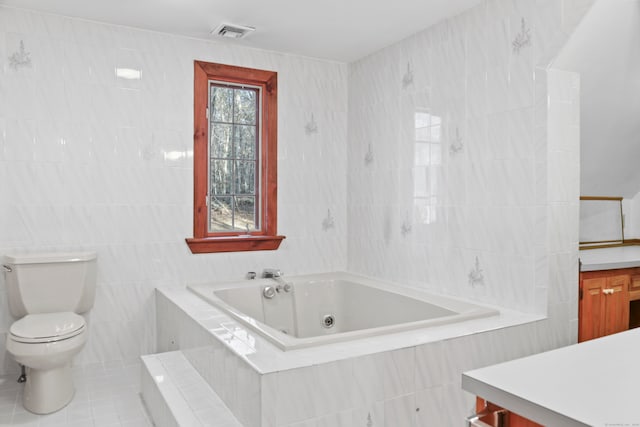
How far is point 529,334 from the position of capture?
235cm

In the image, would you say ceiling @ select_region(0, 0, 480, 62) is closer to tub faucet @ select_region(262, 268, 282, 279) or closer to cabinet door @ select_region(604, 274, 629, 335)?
tub faucet @ select_region(262, 268, 282, 279)

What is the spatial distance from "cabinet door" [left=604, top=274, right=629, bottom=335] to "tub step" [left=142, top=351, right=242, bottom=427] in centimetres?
208

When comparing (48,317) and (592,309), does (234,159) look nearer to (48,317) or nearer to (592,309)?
(48,317)

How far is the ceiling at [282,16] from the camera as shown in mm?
2775

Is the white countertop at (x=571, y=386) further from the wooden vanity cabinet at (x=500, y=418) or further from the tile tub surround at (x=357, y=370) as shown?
the tile tub surround at (x=357, y=370)

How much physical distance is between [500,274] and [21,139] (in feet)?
9.67

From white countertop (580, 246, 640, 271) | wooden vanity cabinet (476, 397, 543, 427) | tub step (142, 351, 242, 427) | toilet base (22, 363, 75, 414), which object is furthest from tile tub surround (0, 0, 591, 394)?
wooden vanity cabinet (476, 397, 543, 427)

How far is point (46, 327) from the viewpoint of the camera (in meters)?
2.54

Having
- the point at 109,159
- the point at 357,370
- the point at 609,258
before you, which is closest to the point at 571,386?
the point at 357,370

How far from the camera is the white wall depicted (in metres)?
2.92

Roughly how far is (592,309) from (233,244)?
7.72ft

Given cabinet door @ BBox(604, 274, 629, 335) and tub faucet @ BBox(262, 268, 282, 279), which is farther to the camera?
tub faucet @ BBox(262, 268, 282, 279)

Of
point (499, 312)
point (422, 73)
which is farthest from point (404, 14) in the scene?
point (499, 312)

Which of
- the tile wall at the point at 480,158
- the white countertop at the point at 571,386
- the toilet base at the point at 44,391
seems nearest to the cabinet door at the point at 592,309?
the tile wall at the point at 480,158
